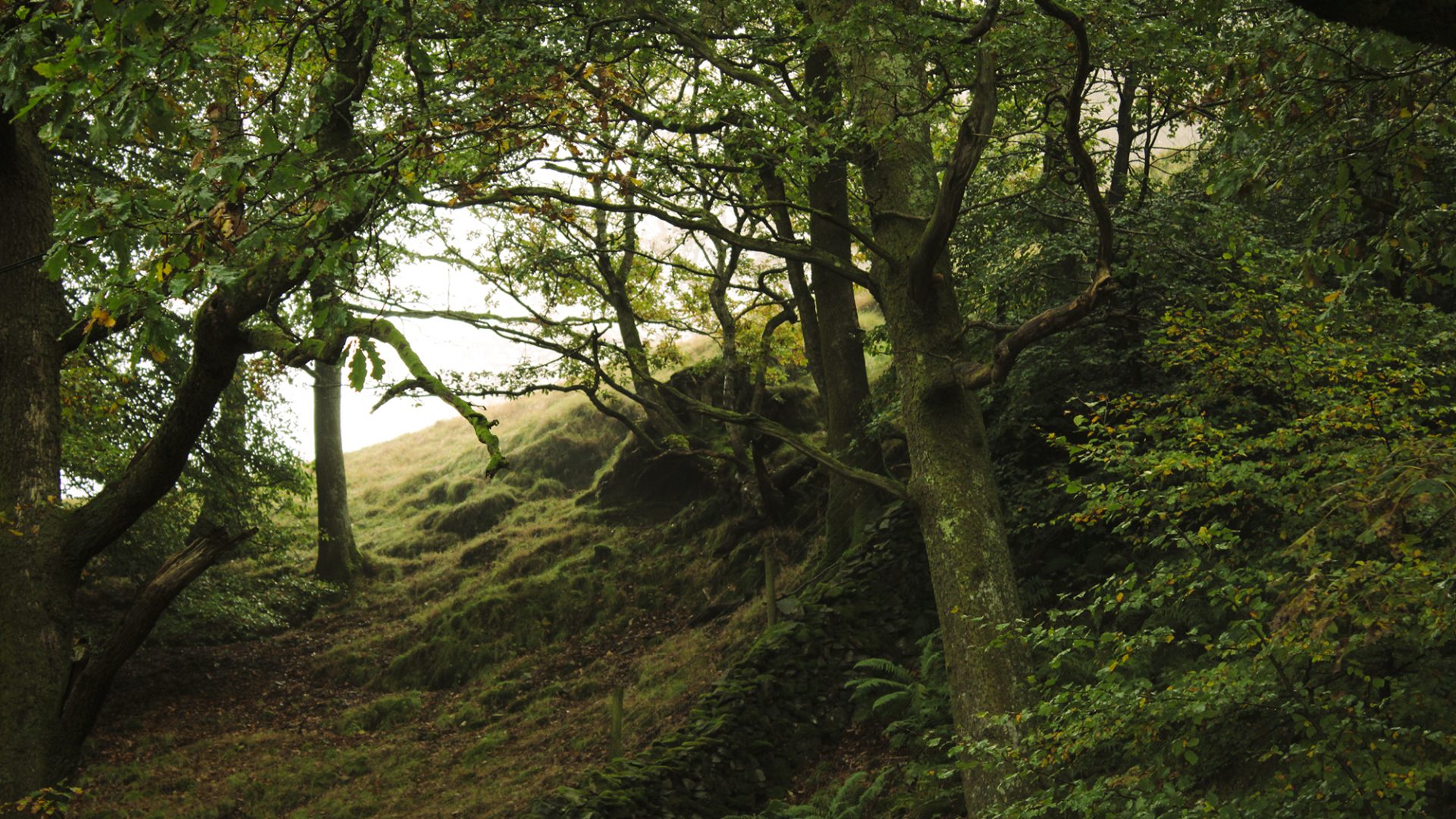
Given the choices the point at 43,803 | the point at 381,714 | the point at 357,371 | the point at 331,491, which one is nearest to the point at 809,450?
the point at 357,371

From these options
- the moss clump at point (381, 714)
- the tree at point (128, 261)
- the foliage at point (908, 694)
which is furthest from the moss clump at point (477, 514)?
the tree at point (128, 261)

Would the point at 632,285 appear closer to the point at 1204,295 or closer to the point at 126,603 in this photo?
the point at 126,603

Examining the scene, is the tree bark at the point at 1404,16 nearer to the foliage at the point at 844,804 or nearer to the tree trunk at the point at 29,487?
the tree trunk at the point at 29,487

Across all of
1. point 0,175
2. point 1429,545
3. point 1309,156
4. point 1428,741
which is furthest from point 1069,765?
point 0,175

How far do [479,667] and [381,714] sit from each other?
78.4 inches

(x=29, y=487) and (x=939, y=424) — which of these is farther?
(x=939, y=424)

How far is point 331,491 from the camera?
2239cm

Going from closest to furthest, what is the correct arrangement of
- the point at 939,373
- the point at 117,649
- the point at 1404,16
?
1. the point at 1404,16
2. the point at 117,649
3. the point at 939,373

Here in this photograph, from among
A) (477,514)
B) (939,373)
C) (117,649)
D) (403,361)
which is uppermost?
(403,361)

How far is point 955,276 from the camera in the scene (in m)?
12.6

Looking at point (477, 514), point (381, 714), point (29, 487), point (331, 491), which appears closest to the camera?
point (29, 487)

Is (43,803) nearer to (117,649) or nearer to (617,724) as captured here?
(117,649)

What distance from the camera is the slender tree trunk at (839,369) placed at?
1394 centimetres

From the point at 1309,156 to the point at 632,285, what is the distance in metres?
15.4
